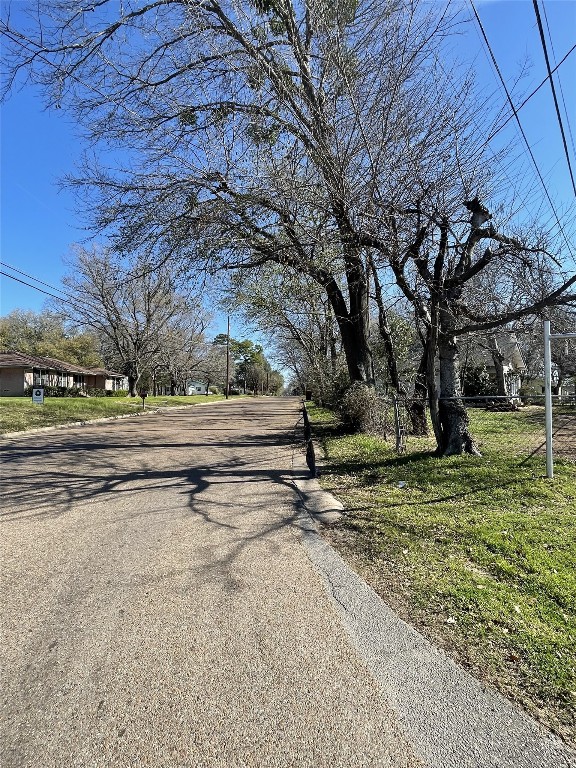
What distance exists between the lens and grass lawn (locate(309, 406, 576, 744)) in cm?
270

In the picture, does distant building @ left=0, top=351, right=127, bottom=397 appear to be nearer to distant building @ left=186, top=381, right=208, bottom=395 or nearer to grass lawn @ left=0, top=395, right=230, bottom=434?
grass lawn @ left=0, top=395, right=230, bottom=434

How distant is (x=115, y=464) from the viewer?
9633mm

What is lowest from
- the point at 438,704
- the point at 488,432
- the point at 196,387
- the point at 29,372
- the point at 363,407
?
the point at 438,704

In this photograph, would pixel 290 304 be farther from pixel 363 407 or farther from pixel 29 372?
pixel 29 372

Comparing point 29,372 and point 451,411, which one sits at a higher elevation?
point 29,372

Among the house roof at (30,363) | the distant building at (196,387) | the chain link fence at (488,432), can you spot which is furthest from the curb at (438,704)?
the distant building at (196,387)

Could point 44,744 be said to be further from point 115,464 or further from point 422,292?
point 422,292

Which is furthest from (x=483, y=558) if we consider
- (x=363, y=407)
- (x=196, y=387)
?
(x=196, y=387)

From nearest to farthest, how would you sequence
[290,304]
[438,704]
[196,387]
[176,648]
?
1. [438,704]
2. [176,648]
3. [290,304]
4. [196,387]

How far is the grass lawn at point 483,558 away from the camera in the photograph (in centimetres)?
270

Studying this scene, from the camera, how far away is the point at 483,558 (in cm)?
419

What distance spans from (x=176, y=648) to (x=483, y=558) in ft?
9.05

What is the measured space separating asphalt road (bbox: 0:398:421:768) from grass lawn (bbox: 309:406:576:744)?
0.69m

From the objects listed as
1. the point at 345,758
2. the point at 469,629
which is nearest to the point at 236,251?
the point at 469,629
